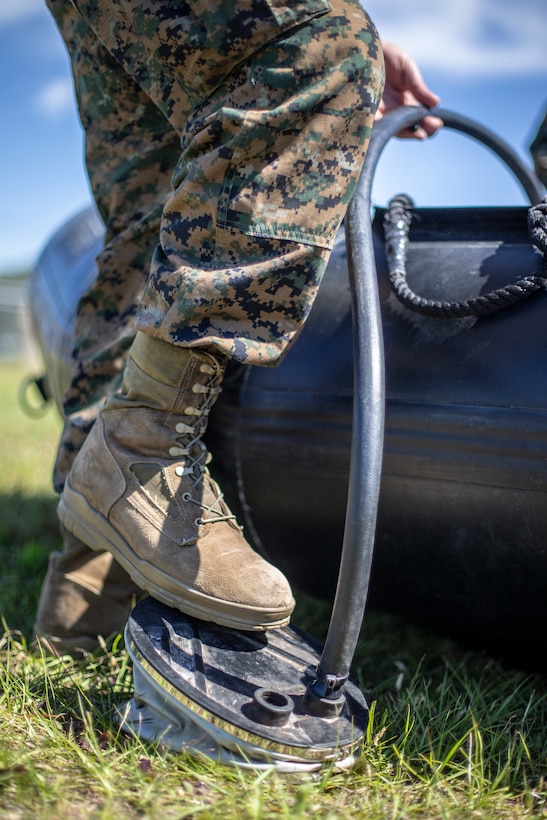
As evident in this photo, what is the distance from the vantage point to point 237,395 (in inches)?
61.6

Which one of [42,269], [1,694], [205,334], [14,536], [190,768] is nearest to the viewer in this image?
[190,768]

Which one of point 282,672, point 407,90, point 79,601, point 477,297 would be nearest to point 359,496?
point 282,672

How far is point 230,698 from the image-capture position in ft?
3.71

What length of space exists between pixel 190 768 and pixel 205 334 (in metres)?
0.66

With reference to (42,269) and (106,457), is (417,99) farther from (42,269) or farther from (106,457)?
(42,269)

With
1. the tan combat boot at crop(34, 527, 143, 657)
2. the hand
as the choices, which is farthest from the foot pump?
the hand

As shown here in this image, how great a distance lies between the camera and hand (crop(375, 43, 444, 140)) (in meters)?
1.75

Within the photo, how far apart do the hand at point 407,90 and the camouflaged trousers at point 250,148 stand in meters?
0.58

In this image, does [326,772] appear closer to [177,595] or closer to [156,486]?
[177,595]

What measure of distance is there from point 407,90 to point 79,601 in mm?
1420

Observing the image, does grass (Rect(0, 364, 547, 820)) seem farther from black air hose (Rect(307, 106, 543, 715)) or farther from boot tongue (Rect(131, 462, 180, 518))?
boot tongue (Rect(131, 462, 180, 518))

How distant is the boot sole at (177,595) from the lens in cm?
122

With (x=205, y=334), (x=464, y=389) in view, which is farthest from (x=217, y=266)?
(x=464, y=389)

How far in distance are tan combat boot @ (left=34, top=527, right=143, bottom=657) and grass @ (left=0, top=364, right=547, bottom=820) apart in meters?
0.06
